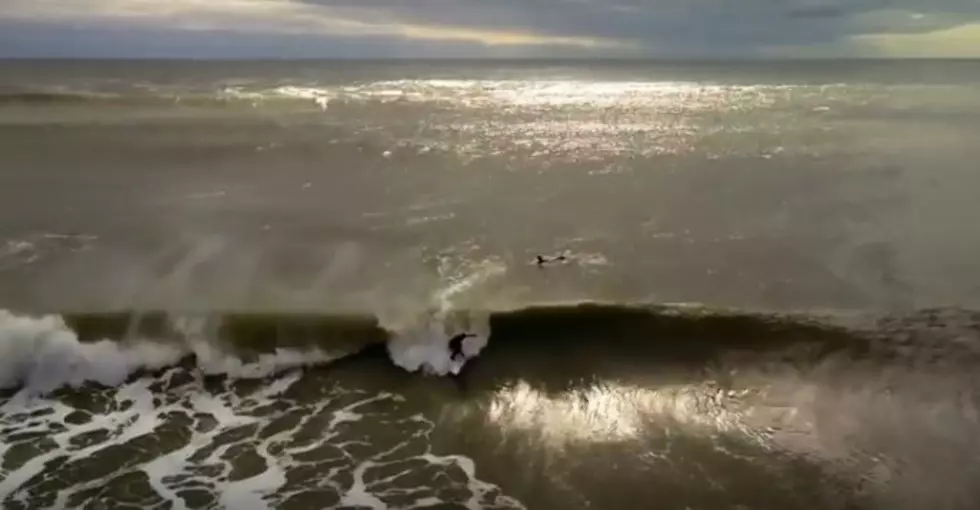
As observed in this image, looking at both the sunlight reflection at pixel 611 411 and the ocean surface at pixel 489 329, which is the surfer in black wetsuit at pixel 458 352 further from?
the sunlight reflection at pixel 611 411

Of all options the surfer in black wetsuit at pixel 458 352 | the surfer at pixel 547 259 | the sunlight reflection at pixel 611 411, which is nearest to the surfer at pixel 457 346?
the surfer in black wetsuit at pixel 458 352

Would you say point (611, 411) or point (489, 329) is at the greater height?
point (489, 329)

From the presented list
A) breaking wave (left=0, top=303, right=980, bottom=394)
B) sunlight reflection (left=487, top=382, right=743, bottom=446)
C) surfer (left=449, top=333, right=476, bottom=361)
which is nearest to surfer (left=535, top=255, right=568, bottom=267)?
breaking wave (left=0, top=303, right=980, bottom=394)

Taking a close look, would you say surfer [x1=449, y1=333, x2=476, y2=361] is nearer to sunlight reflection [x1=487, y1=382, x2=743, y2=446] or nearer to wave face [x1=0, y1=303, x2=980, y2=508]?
Answer: wave face [x1=0, y1=303, x2=980, y2=508]

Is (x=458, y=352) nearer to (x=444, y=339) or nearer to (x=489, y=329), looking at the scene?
(x=444, y=339)

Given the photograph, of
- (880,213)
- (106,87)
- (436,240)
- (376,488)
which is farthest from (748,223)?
(106,87)

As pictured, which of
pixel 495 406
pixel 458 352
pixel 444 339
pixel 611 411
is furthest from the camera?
pixel 444 339

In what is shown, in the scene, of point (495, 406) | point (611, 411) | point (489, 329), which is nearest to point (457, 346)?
point (489, 329)

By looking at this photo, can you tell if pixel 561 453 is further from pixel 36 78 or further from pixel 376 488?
pixel 36 78
